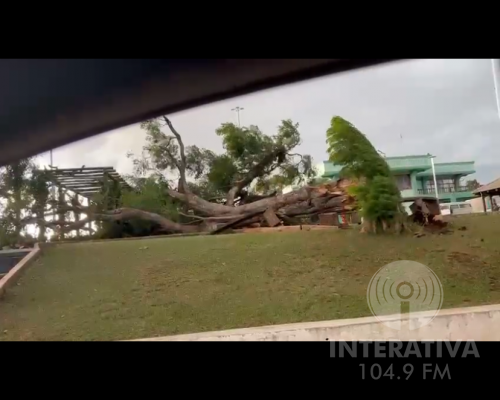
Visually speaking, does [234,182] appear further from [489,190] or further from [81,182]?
[489,190]

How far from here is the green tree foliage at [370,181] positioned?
3.38m

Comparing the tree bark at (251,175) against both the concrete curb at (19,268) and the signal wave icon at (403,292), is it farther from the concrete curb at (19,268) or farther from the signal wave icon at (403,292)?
the concrete curb at (19,268)

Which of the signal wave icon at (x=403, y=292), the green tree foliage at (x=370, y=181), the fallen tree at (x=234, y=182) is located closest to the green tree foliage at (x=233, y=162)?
the fallen tree at (x=234, y=182)

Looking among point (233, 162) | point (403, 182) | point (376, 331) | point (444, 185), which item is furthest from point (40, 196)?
point (444, 185)

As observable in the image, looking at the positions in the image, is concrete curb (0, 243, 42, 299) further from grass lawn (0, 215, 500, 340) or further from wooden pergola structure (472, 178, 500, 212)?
wooden pergola structure (472, 178, 500, 212)

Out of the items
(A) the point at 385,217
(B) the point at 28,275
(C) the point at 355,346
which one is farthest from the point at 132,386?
(A) the point at 385,217

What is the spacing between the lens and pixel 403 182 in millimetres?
3559

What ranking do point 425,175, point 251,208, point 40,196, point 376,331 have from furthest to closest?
point 251,208
point 425,175
point 40,196
point 376,331

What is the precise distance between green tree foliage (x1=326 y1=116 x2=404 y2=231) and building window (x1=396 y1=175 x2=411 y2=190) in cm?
4

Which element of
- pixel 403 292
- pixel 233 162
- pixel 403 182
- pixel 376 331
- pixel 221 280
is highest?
pixel 233 162

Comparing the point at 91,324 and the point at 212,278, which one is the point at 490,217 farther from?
Answer: the point at 91,324

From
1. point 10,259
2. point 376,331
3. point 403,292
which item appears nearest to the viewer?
point 376,331

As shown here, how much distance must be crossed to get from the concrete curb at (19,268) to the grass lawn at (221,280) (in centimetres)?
5

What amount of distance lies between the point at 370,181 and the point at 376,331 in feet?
4.42
